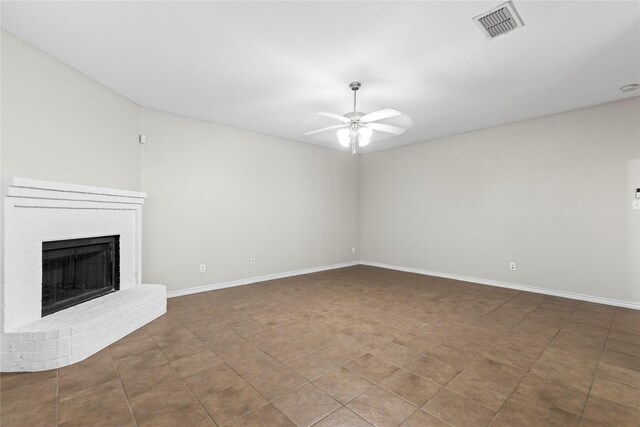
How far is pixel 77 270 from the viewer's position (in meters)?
2.96

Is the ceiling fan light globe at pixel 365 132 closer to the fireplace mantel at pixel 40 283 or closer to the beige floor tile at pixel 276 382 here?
the beige floor tile at pixel 276 382

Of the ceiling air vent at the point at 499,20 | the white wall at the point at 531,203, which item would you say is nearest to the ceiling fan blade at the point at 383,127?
the ceiling air vent at the point at 499,20

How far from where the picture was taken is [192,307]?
367 centimetres

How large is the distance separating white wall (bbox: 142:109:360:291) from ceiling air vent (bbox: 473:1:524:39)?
3.81 meters

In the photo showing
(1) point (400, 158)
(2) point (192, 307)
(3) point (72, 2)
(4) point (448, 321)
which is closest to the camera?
(3) point (72, 2)

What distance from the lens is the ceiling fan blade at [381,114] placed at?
8.98 ft

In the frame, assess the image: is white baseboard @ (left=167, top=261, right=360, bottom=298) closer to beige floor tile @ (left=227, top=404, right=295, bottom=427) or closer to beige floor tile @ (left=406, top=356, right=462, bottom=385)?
beige floor tile @ (left=227, top=404, right=295, bottom=427)

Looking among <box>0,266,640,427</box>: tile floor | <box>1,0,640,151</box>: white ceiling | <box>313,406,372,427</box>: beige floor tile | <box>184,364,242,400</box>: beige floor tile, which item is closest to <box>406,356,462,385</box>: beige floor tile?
<box>0,266,640,427</box>: tile floor

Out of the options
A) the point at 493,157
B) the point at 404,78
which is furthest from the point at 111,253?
the point at 493,157

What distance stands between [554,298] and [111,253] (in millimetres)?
6005

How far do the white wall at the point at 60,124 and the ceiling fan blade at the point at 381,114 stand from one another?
120 inches

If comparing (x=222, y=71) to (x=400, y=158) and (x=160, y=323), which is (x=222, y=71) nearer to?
(x=160, y=323)

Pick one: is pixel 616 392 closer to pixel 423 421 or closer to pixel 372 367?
pixel 423 421

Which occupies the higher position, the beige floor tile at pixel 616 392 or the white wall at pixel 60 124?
the white wall at pixel 60 124
